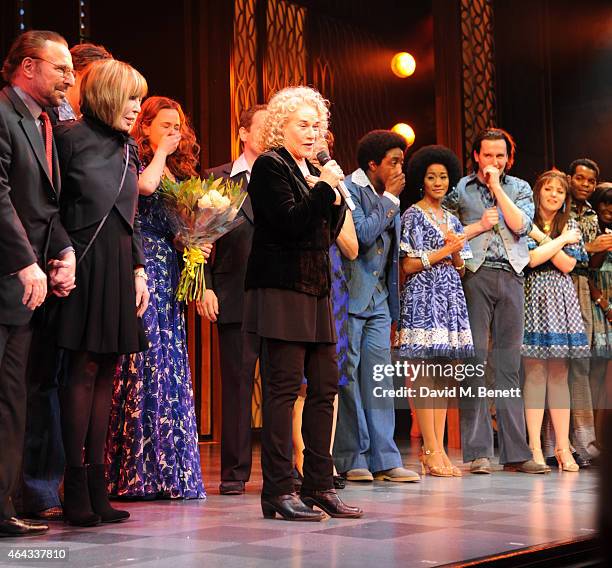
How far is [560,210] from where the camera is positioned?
537 centimetres

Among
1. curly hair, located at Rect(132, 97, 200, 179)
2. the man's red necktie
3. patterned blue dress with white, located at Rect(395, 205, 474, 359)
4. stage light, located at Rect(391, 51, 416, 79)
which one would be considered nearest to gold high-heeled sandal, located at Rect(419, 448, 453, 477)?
patterned blue dress with white, located at Rect(395, 205, 474, 359)

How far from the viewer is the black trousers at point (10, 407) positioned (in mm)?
2854

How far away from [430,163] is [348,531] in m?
2.37

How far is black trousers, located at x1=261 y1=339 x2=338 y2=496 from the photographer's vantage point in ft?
10.6

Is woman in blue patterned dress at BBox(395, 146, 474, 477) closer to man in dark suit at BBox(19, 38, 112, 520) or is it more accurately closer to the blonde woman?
the blonde woman

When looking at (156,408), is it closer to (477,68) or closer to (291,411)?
(291,411)

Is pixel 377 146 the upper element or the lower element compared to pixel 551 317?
upper

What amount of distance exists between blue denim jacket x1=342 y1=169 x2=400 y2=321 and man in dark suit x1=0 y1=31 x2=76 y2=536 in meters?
1.67

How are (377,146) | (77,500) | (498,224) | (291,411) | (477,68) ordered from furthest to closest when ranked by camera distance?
(477,68), (498,224), (377,146), (291,411), (77,500)

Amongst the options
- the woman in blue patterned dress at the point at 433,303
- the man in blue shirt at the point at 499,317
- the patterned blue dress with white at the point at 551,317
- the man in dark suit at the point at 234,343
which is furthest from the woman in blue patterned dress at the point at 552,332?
the man in dark suit at the point at 234,343

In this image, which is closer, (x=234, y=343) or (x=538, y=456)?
(x=234, y=343)

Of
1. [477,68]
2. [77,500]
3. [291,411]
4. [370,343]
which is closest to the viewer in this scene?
[77,500]

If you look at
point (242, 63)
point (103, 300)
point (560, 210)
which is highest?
point (242, 63)

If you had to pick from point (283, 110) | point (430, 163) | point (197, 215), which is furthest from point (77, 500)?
point (430, 163)
